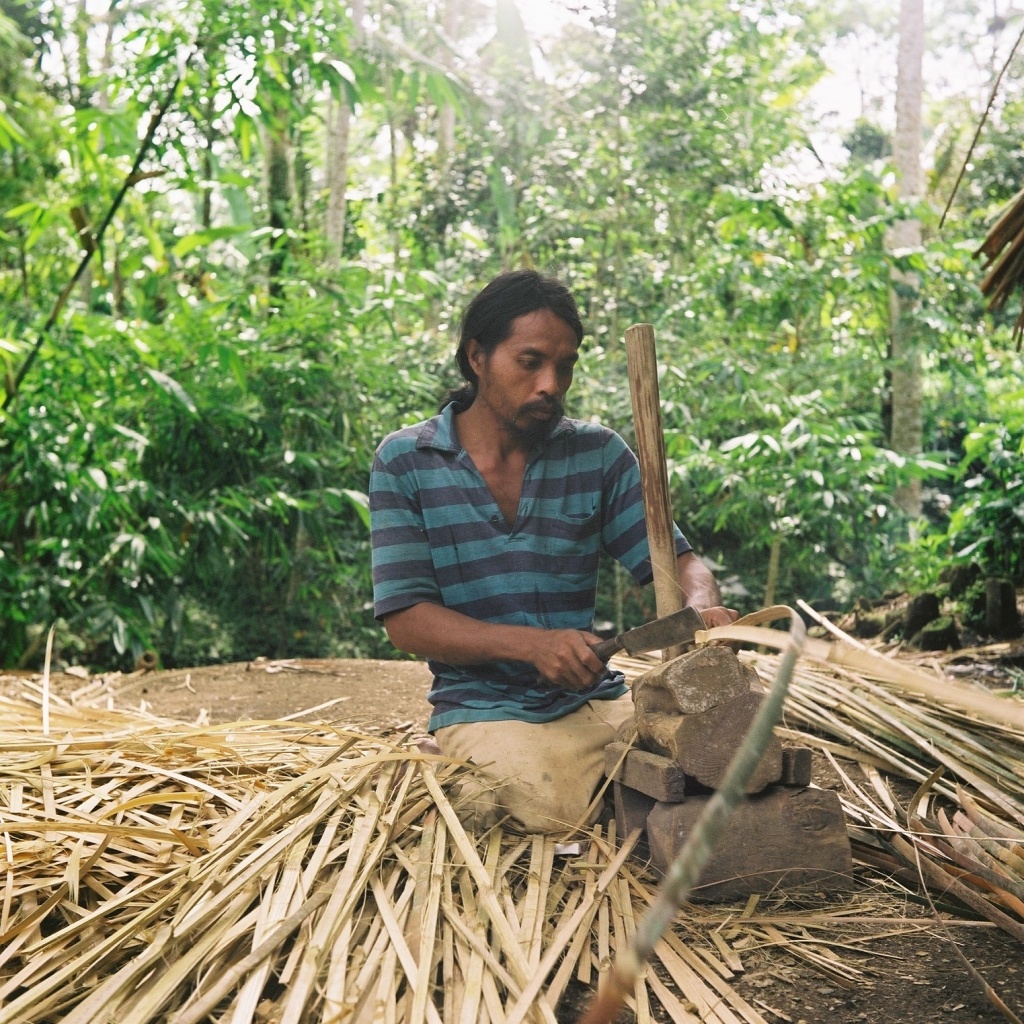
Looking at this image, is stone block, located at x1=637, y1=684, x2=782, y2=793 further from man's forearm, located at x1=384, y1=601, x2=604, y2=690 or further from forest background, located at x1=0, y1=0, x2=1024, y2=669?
forest background, located at x1=0, y1=0, x2=1024, y2=669

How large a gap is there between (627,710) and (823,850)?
0.62m

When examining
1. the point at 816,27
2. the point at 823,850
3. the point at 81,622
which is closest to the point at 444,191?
the point at 81,622

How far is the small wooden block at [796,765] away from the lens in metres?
1.78

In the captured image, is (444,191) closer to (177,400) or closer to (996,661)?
(177,400)

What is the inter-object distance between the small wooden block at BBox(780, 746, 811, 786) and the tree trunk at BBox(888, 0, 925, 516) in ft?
15.9

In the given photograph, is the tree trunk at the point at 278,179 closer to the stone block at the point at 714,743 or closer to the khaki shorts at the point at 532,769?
the khaki shorts at the point at 532,769

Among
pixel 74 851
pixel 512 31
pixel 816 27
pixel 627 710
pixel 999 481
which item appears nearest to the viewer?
pixel 74 851

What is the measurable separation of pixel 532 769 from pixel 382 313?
3277mm

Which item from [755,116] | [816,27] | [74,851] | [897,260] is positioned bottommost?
[74,851]

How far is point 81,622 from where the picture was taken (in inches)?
178

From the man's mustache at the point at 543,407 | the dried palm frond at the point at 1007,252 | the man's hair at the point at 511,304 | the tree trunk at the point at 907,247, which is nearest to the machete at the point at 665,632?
the man's mustache at the point at 543,407

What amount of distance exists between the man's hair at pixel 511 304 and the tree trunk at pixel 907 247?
14.9 ft

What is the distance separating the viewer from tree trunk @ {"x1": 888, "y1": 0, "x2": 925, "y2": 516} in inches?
258

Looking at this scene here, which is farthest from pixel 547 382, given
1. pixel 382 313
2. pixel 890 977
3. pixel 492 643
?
pixel 382 313
